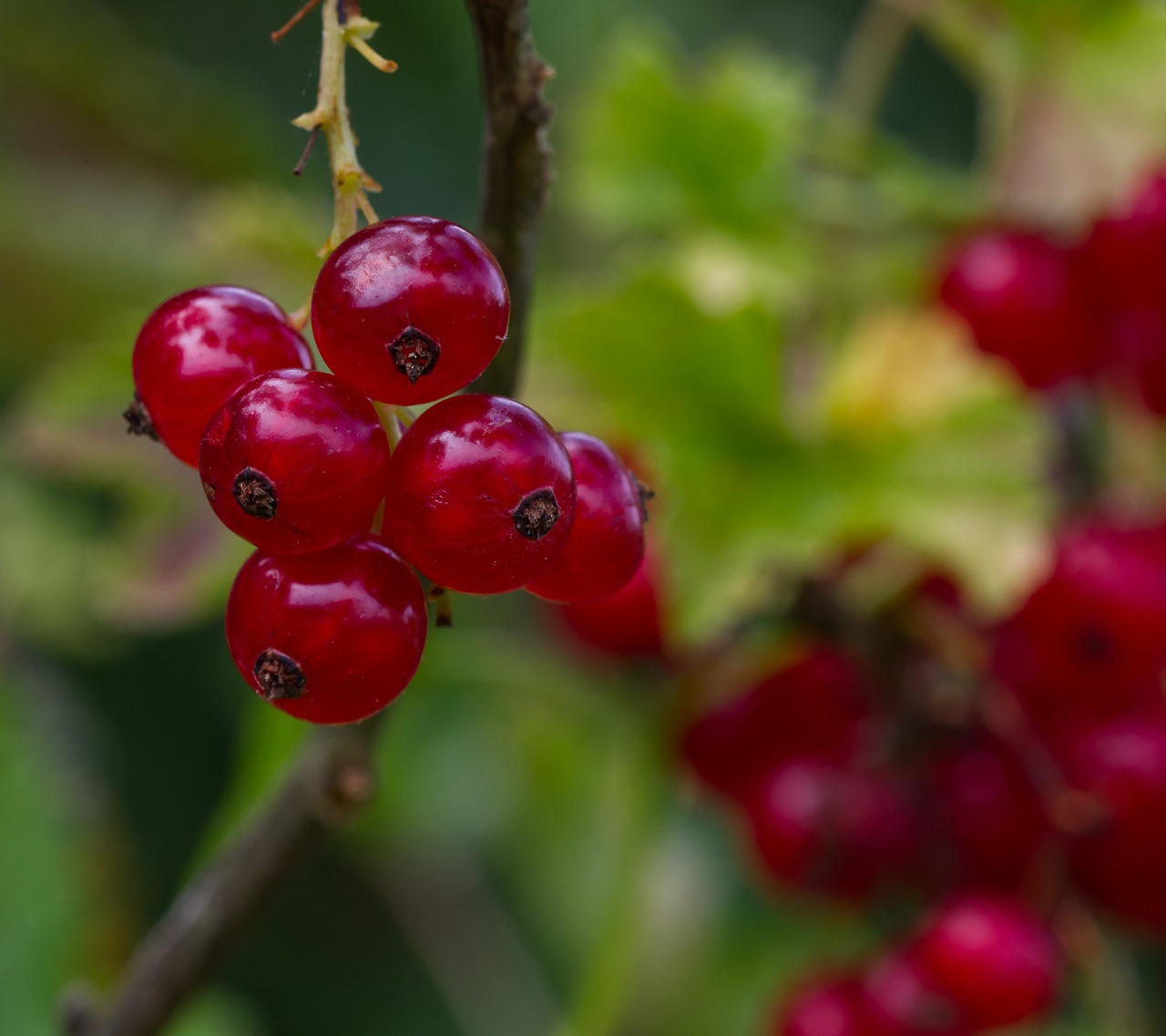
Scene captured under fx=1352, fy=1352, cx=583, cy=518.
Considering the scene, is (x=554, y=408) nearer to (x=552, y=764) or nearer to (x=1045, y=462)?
(x=1045, y=462)

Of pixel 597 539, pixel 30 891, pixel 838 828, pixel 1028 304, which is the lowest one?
pixel 30 891

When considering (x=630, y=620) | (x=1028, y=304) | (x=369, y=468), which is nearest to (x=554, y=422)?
(x=630, y=620)

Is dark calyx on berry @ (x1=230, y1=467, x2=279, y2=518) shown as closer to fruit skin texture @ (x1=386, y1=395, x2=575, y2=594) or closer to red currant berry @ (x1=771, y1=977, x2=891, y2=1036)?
fruit skin texture @ (x1=386, y1=395, x2=575, y2=594)

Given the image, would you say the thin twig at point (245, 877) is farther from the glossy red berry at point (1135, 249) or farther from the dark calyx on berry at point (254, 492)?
the glossy red berry at point (1135, 249)

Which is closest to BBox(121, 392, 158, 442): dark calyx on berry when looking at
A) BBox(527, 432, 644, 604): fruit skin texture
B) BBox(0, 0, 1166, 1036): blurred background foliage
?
BBox(527, 432, 644, 604): fruit skin texture

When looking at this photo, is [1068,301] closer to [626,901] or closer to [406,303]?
[626,901]
